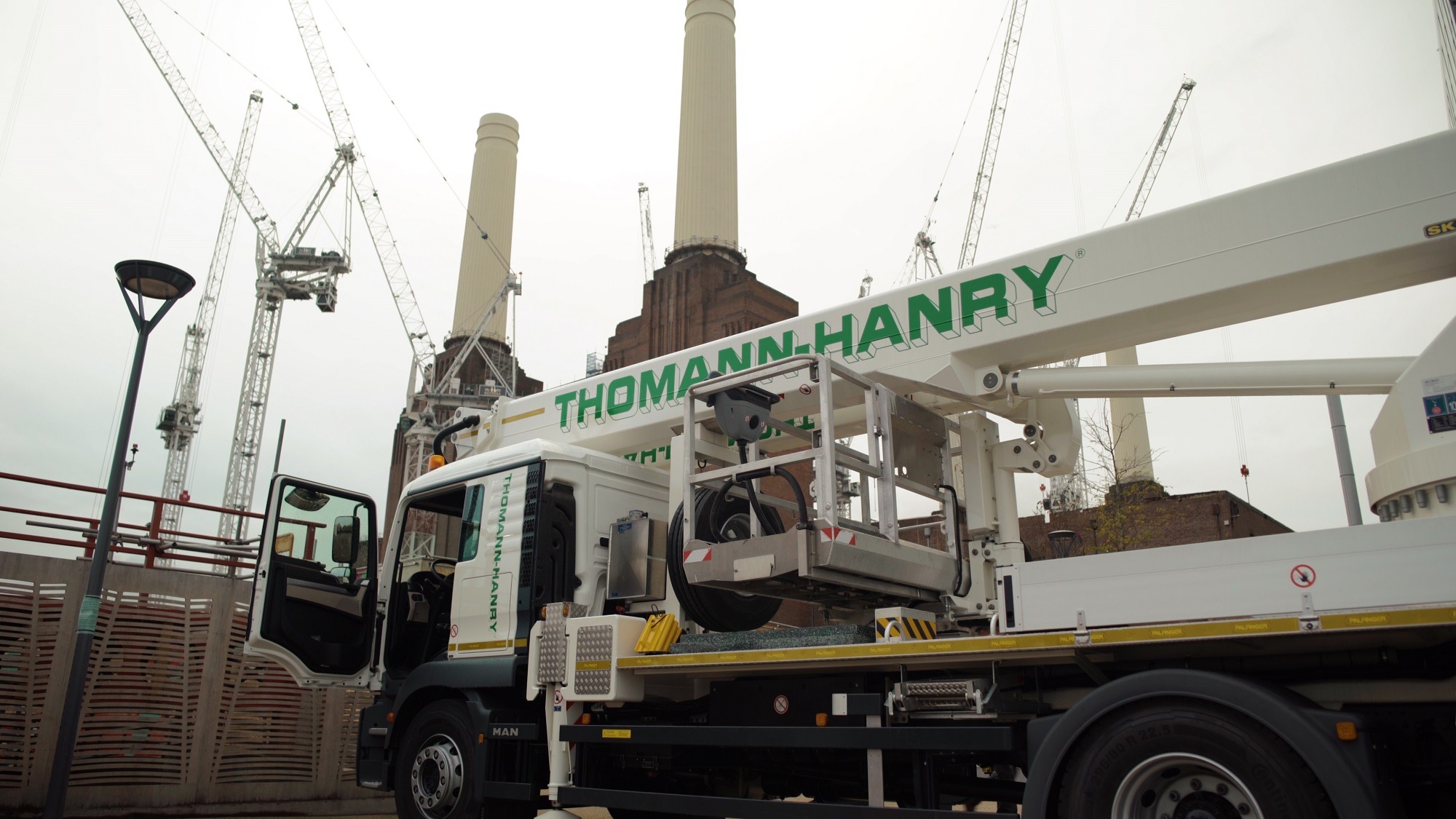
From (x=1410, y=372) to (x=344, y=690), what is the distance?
13.6 m

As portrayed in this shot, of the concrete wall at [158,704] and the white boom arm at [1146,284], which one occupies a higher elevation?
the white boom arm at [1146,284]

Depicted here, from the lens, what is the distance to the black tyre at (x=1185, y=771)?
4.16 meters

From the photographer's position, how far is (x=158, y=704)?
12.3 meters

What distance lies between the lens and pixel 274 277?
239 ft

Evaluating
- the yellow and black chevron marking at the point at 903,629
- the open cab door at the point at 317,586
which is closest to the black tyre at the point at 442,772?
the open cab door at the point at 317,586

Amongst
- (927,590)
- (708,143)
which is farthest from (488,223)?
(927,590)

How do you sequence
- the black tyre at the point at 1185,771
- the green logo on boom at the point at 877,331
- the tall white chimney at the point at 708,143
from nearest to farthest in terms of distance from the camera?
the black tyre at the point at 1185,771 < the green logo on boom at the point at 877,331 < the tall white chimney at the point at 708,143

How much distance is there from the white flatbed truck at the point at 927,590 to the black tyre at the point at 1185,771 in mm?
12

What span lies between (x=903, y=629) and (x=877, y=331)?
280 centimetres

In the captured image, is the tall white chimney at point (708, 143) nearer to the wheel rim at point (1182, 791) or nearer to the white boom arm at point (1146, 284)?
the white boom arm at point (1146, 284)

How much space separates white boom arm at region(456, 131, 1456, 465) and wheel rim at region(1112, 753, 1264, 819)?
130 inches

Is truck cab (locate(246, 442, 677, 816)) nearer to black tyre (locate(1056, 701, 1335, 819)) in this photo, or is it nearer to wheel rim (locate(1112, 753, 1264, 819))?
black tyre (locate(1056, 701, 1335, 819))

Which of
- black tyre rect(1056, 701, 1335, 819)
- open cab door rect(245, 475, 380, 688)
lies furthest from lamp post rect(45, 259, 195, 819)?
black tyre rect(1056, 701, 1335, 819)

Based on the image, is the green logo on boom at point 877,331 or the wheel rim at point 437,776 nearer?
the green logo on boom at point 877,331
